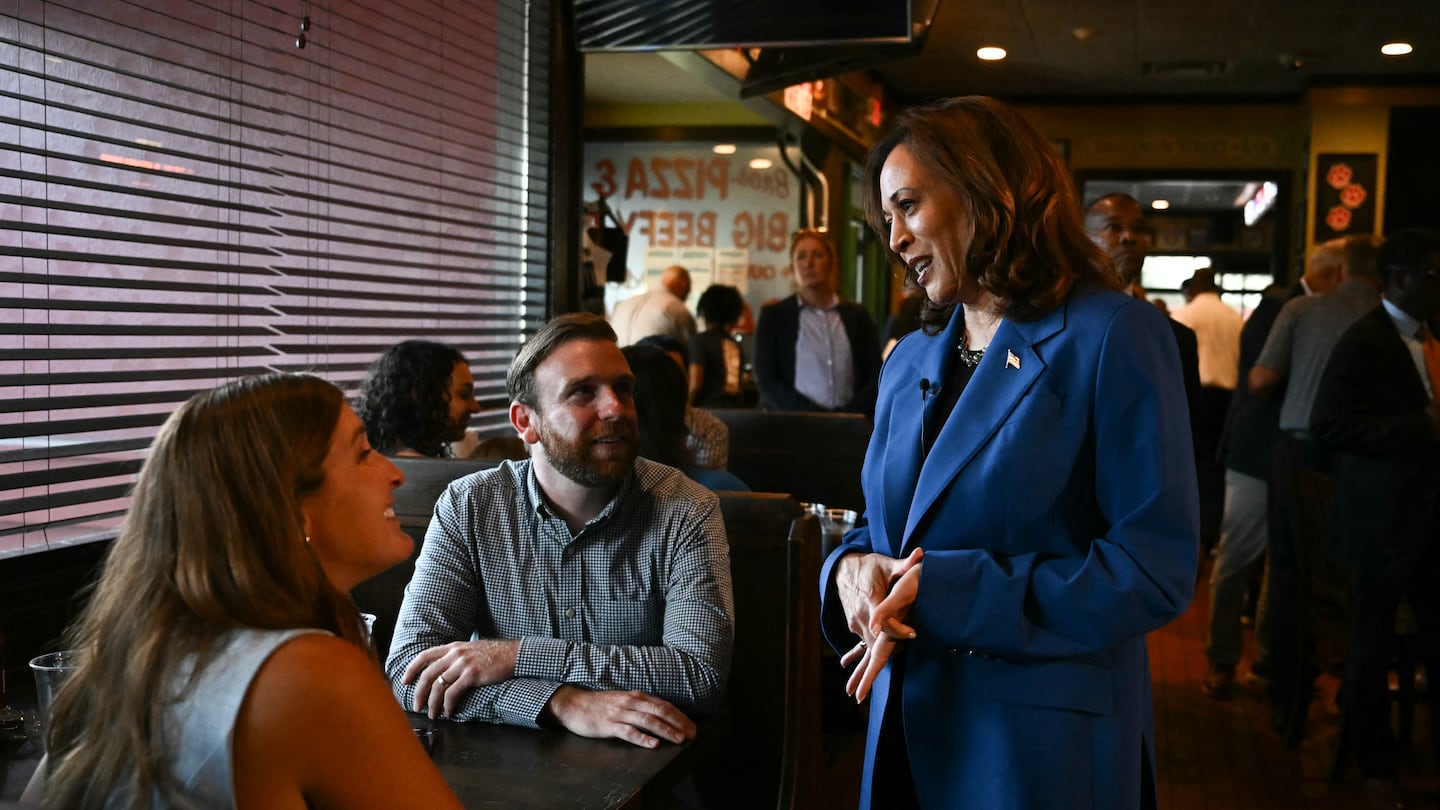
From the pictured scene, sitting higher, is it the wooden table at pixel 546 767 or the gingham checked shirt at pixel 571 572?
the gingham checked shirt at pixel 571 572

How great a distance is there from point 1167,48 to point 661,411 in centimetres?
713

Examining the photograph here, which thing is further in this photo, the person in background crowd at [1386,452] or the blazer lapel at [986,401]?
the person in background crowd at [1386,452]

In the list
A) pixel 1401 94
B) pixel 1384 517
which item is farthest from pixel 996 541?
pixel 1401 94

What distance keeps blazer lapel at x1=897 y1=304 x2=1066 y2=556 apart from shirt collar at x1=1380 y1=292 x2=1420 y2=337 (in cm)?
268

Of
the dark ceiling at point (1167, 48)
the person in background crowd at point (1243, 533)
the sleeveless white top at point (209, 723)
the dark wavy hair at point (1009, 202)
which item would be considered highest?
the dark ceiling at point (1167, 48)

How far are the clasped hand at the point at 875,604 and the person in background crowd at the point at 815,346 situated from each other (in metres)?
3.85

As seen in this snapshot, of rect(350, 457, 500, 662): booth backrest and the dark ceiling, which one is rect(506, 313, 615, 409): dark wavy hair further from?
the dark ceiling

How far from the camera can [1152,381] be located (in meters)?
1.40

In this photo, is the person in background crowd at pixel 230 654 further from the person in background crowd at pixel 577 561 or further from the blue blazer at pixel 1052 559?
the person in background crowd at pixel 577 561

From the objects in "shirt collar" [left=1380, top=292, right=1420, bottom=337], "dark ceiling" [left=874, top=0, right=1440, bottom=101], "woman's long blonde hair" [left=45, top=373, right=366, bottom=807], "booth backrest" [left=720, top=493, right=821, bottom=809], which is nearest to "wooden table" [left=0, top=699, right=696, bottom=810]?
"woman's long blonde hair" [left=45, top=373, right=366, bottom=807]

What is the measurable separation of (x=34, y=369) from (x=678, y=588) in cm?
123

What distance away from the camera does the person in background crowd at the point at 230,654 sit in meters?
1.08

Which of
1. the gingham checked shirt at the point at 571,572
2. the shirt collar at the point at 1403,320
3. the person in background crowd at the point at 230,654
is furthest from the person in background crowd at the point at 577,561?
the shirt collar at the point at 1403,320

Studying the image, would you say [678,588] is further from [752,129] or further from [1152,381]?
[752,129]
